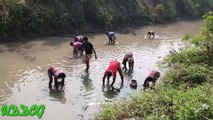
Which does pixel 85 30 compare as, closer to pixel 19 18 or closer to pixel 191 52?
pixel 19 18

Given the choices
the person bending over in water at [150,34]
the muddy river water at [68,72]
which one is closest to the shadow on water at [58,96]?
the muddy river water at [68,72]

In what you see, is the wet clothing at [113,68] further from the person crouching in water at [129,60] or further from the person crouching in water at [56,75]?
the person crouching in water at [129,60]

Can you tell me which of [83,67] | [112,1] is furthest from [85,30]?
A: [83,67]

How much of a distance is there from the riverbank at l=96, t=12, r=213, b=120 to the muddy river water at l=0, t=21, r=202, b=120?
1511 mm

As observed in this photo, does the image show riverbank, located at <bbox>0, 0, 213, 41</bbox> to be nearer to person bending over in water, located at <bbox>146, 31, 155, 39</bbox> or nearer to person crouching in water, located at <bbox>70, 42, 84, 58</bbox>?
person bending over in water, located at <bbox>146, 31, 155, 39</bbox>

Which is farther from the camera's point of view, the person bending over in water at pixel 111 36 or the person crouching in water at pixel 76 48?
the person bending over in water at pixel 111 36

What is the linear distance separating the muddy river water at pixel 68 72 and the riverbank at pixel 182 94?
1.51 metres

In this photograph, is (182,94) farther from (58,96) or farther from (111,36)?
(111,36)

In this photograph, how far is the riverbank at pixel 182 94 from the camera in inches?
304

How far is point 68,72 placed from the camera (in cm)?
1422

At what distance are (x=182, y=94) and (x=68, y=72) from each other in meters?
6.82

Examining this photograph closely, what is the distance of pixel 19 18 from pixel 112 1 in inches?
345

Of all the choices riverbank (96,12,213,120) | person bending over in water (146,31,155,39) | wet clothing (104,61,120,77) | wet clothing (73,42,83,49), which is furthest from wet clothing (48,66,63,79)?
person bending over in water (146,31,155,39)

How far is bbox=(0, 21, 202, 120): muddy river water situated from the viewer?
431 inches
